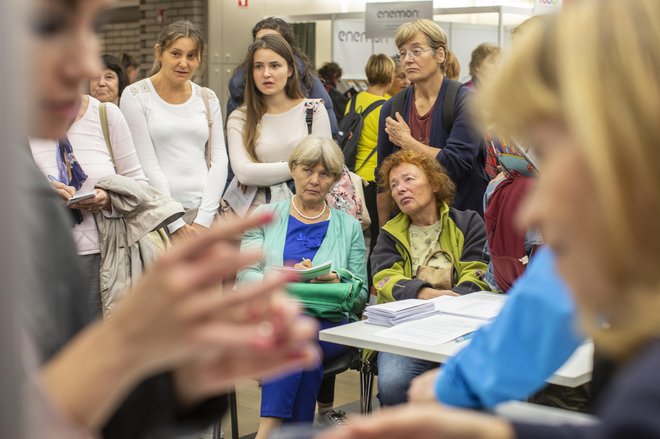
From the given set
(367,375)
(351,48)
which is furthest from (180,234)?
(351,48)

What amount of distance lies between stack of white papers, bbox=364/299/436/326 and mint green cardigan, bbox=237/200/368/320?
57 centimetres

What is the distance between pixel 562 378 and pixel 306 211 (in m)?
1.93

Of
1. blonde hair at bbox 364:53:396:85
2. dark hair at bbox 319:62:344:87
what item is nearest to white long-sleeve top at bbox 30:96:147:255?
blonde hair at bbox 364:53:396:85

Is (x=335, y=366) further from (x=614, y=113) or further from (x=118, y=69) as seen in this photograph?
(x=614, y=113)

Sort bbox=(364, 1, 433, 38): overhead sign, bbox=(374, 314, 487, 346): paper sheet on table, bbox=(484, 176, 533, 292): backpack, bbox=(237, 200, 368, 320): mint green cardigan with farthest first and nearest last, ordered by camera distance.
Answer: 1. bbox=(364, 1, 433, 38): overhead sign
2. bbox=(237, 200, 368, 320): mint green cardigan
3. bbox=(484, 176, 533, 292): backpack
4. bbox=(374, 314, 487, 346): paper sheet on table

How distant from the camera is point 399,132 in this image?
15.6 feet

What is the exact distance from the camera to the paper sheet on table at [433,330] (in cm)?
323

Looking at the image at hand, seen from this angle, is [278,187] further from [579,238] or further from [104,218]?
[579,238]

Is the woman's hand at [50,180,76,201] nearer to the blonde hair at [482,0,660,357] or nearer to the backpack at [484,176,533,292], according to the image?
the backpack at [484,176,533,292]

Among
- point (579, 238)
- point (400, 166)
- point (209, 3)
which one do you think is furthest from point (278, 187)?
point (209, 3)

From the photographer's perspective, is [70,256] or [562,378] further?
[562,378]

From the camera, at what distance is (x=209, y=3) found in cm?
1288

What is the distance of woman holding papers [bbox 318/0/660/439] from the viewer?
855 millimetres

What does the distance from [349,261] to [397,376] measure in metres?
0.72
